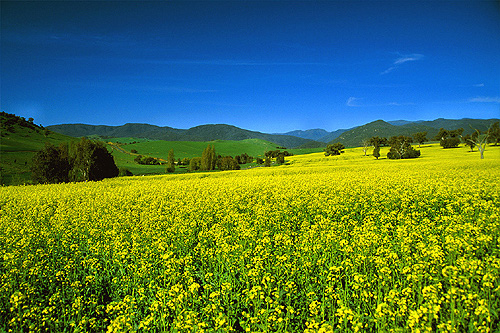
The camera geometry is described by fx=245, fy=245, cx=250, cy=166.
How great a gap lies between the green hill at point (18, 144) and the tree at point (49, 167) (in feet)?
52.4

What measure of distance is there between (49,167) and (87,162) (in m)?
5.18

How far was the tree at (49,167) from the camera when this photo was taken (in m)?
38.4

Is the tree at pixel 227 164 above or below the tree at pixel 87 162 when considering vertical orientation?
below

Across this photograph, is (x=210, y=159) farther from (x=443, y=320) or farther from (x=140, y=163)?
(x=443, y=320)

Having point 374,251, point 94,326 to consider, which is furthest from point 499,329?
point 94,326

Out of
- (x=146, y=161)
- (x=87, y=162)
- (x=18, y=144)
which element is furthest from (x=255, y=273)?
(x=18, y=144)

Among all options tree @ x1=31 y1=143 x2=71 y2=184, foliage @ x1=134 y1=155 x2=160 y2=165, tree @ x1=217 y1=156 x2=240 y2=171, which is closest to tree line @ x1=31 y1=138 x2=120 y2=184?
tree @ x1=31 y1=143 x2=71 y2=184

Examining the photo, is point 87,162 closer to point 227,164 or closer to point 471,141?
point 227,164

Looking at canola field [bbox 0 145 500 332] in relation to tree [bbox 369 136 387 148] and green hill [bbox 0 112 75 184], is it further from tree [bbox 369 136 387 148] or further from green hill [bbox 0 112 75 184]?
tree [bbox 369 136 387 148]

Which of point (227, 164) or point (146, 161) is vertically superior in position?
point (146, 161)

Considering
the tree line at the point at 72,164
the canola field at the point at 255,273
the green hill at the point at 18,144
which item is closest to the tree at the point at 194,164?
the tree line at the point at 72,164

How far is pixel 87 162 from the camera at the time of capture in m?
42.4

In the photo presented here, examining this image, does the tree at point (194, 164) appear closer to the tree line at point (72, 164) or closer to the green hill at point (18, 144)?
the tree line at point (72, 164)

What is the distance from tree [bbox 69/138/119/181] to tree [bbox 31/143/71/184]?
1.33 m
